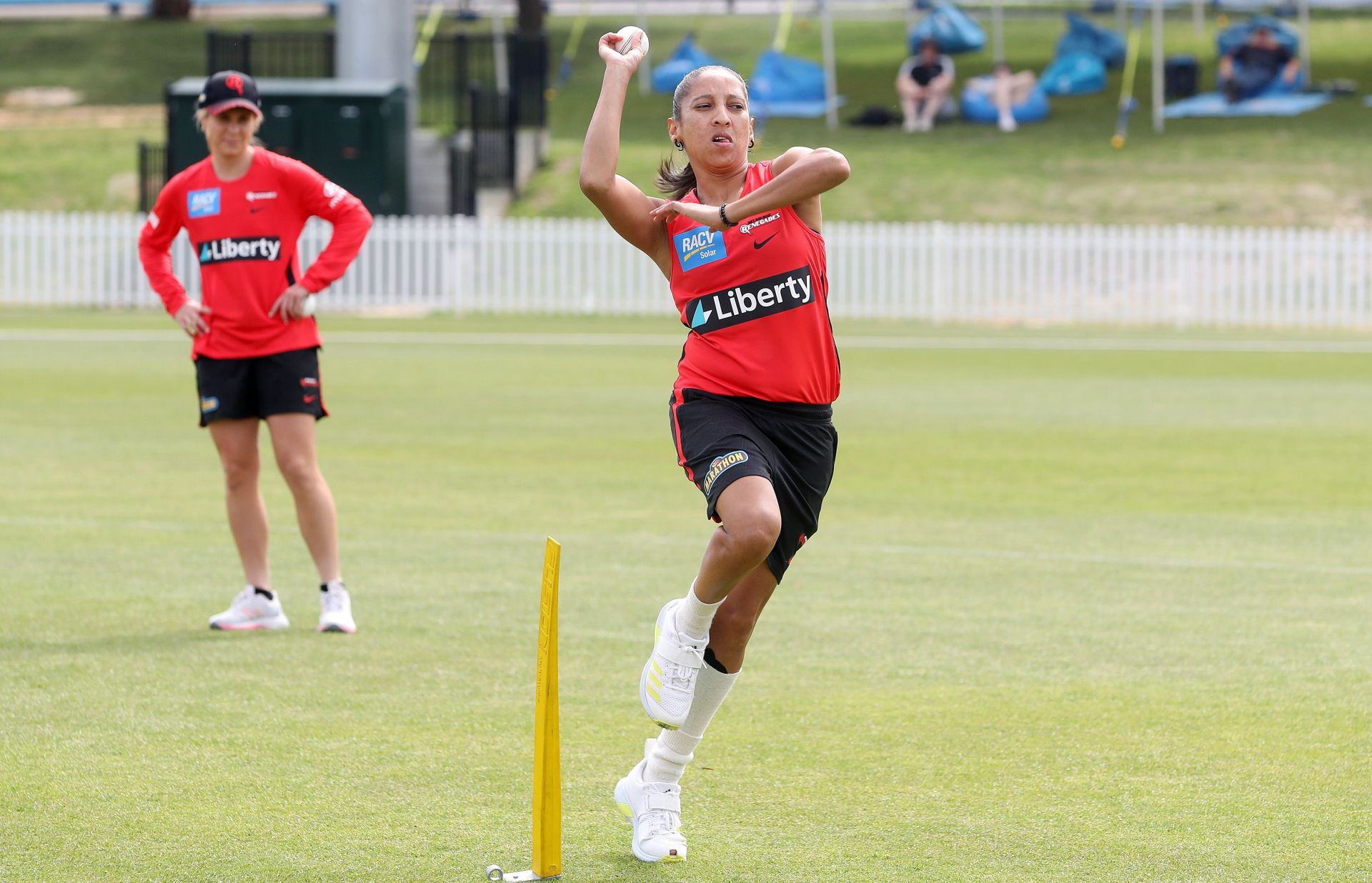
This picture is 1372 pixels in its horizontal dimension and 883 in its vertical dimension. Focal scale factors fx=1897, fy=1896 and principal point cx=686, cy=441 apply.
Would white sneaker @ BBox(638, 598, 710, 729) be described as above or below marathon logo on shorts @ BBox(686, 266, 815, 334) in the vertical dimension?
below

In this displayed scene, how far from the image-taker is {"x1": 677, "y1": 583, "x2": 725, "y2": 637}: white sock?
5000 millimetres

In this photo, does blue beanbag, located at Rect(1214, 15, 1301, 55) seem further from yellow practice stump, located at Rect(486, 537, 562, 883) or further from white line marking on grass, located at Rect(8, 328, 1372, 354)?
yellow practice stump, located at Rect(486, 537, 562, 883)

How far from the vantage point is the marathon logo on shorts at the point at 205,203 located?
7.99 meters

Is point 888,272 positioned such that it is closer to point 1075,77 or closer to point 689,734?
point 1075,77

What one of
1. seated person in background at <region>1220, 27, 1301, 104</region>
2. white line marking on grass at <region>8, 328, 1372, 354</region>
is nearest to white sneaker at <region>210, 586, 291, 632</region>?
white line marking on grass at <region>8, 328, 1372, 354</region>

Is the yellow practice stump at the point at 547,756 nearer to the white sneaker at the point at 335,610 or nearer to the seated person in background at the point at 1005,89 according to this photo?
the white sneaker at the point at 335,610

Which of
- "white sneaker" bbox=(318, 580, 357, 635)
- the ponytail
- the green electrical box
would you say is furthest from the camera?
the green electrical box

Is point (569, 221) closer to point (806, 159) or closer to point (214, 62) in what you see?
point (214, 62)

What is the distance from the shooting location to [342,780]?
18.3 ft

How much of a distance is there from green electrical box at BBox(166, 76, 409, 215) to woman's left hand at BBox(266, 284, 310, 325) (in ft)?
84.9

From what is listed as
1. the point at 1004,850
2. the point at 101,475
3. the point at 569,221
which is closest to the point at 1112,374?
the point at 101,475

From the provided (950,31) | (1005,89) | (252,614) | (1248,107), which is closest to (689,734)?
(252,614)

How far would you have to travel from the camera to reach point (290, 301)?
7.89 m

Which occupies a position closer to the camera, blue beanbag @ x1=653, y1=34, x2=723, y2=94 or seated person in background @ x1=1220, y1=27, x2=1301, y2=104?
seated person in background @ x1=1220, y1=27, x2=1301, y2=104
